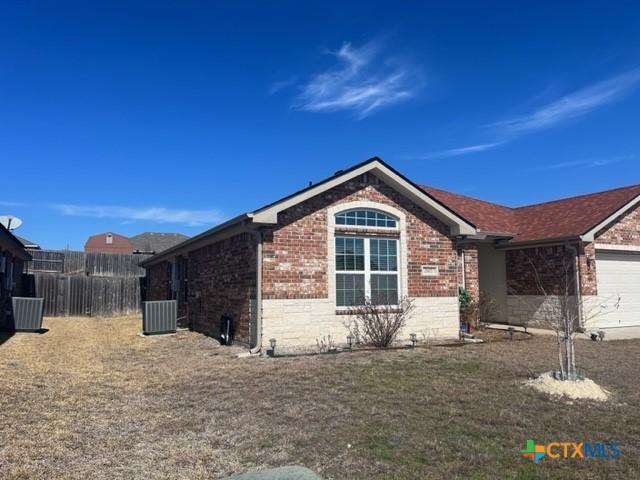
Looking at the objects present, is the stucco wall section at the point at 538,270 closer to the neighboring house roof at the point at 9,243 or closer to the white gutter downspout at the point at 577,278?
the white gutter downspout at the point at 577,278

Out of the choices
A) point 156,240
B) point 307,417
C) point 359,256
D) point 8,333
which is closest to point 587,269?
point 359,256

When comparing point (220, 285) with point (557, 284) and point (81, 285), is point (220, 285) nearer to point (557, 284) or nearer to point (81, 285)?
point (557, 284)

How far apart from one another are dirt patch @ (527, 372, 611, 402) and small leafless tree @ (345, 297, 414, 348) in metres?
4.69

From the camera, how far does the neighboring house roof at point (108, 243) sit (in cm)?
5860

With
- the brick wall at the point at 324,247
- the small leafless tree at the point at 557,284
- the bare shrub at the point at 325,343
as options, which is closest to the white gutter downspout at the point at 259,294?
the brick wall at the point at 324,247

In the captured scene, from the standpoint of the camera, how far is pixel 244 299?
1179cm

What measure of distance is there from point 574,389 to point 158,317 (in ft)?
40.2

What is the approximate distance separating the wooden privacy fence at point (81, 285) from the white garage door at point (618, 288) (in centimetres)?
2143

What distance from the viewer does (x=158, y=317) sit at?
15445mm

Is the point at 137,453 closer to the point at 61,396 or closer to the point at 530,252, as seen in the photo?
the point at 61,396

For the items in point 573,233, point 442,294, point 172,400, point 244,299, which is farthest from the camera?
point 573,233

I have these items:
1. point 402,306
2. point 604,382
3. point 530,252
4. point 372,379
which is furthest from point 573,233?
point 372,379

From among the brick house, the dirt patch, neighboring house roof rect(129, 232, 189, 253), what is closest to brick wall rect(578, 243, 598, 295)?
the brick house

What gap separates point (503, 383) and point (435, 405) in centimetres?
181
